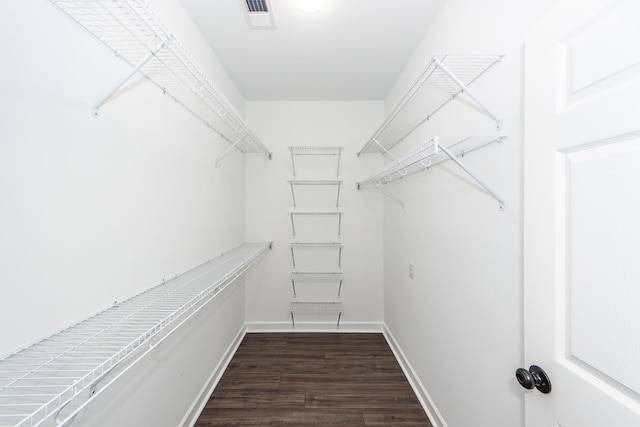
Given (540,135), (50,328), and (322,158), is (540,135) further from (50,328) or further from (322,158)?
(322,158)

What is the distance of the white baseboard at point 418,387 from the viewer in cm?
158

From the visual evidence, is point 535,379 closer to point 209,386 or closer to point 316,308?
point 209,386

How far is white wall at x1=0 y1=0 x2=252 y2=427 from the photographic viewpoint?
2.20 ft

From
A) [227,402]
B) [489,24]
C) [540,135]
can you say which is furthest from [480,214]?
[227,402]

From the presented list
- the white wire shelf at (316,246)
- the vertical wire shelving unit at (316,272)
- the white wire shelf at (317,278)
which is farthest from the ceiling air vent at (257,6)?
the white wire shelf at (317,278)

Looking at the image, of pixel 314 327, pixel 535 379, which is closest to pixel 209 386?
pixel 314 327

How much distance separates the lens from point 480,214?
1171 mm

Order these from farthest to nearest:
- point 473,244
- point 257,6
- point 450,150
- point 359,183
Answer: point 359,183, point 257,6, point 450,150, point 473,244

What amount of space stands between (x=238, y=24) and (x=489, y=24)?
1448 millimetres

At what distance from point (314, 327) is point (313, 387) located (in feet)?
2.90

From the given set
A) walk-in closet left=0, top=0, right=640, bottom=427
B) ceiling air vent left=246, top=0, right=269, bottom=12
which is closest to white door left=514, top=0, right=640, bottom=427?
walk-in closet left=0, top=0, right=640, bottom=427

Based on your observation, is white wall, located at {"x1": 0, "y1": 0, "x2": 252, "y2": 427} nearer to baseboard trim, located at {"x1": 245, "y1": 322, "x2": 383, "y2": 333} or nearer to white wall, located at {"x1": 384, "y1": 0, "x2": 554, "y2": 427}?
baseboard trim, located at {"x1": 245, "y1": 322, "x2": 383, "y2": 333}

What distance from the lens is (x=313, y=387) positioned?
1.93 m

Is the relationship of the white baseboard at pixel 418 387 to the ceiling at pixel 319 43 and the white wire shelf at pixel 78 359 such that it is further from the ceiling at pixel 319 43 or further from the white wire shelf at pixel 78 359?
the ceiling at pixel 319 43
